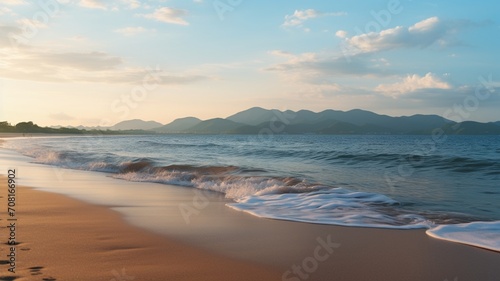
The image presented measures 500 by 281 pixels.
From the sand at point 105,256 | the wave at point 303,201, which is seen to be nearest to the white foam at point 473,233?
the wave at point 303,201

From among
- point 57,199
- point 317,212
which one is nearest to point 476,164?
point 317,212

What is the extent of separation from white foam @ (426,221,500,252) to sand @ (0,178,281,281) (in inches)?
130

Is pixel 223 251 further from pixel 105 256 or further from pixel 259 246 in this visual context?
pixel 105 256

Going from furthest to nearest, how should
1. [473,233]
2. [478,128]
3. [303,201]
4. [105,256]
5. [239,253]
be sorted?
[478,128]
[303,201]
[473,233]
[239,253]
[105,256]

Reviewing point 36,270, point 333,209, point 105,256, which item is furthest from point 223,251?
point 333,209

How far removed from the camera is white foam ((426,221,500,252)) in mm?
5896

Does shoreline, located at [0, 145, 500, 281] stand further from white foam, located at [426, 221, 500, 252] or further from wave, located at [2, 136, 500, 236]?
wave, located at [2, 136, 500, 236]

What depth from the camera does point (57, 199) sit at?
31.6ft

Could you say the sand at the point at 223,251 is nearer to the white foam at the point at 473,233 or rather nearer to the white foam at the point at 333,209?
the white foam at the point at 473,233

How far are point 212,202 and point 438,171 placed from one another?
1316 cm

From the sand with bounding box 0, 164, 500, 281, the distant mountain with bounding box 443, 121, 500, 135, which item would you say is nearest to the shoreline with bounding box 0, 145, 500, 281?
the sand with bounding box 0, 164, 500, 281

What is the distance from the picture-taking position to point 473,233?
21.3 ft

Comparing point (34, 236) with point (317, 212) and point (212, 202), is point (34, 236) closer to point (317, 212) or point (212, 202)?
point (212, 202)

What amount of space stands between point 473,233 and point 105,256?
569 cm
